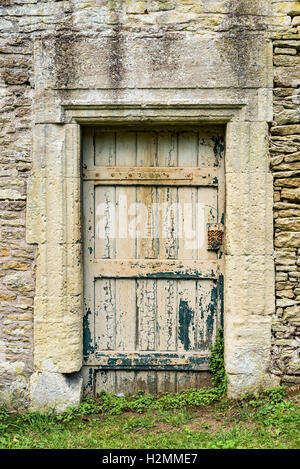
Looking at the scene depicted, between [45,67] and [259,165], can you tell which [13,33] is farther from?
[259,165]

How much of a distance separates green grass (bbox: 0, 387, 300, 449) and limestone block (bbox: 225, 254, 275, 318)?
0.64 m

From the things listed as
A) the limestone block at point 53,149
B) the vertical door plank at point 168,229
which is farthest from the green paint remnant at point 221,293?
the limestone block at point 53,149

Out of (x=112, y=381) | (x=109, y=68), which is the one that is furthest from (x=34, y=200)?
(x=112, y=381)

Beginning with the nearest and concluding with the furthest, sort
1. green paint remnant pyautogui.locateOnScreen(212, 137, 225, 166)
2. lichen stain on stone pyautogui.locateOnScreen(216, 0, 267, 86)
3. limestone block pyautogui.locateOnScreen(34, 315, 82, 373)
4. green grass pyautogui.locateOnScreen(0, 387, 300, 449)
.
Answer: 1. green grass pyautogui.locateOnScreen(0, 387, 300, 449)
2. lichen stain on stone pyautogui.locateOnScreen(216, 0, 267, 86)
3. limestone block pyautogui.locateOnScreen(34, 315, 82, 373)
4. green paint remnant pyautogui.locateOnScreen(212, 137, 225, 166)

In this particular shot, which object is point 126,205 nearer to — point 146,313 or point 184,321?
point 146,313

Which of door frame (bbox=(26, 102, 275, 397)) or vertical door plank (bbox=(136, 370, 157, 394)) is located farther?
vertical door plank (bbox=(136, 370, 157, 394))

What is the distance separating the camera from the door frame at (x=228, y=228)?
10.6ft

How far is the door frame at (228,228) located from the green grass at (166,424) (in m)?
0.21

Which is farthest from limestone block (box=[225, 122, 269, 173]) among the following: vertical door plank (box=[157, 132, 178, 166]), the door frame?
vertical door plank (box=[157, 132, 178, 166])

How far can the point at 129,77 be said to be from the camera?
3201 mm

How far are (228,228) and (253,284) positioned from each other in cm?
48

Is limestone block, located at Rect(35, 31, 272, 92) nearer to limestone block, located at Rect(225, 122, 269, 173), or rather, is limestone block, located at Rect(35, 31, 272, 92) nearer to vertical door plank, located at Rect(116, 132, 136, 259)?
limestone block, located at Rect(225, 122, 269, 173)

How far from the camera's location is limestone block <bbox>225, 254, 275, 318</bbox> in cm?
324

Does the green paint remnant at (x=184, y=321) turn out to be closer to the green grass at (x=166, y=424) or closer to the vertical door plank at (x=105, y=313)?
the green grass at (x=166, y=424)
